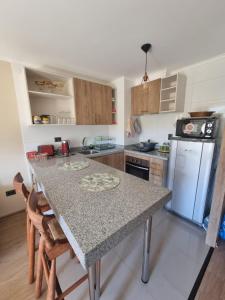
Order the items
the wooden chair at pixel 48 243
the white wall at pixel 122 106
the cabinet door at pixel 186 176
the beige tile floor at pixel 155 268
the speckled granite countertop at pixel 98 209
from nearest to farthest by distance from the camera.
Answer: the speckled granite countertop at pixel 98 209 < the wooden chair at pixel 48 243 < the beige tile floor at pixel 155 268 < the cabinet door at pixel 186 176 < the white wall at pixel 122 106

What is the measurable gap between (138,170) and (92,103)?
1549mm

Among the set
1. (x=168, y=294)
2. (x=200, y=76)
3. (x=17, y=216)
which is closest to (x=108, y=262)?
(x=168, y=294)

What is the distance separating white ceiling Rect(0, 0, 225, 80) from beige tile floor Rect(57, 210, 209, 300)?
7.79 ft

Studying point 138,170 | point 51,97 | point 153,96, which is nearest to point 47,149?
point 51,97

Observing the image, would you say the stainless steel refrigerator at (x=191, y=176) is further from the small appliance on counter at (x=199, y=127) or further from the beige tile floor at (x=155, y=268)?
the beige tile floor at (x=155, y=268)

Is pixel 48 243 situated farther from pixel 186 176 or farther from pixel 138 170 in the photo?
pixel 138 170

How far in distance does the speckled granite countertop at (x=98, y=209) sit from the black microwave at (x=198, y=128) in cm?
117

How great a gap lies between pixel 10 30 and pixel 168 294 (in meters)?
2.89

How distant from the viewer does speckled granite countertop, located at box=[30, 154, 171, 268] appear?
65cm

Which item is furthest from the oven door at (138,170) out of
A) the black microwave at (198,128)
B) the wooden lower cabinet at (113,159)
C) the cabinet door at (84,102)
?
the cabinet door at (84,102)

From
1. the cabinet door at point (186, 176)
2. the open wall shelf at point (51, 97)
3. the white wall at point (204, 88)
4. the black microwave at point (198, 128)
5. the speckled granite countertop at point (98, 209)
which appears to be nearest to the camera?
the speckled granite countertop at point (98, 209)

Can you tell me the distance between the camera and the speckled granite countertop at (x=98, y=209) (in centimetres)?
65

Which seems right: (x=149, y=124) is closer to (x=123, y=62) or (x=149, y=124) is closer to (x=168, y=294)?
(x=123, y=62)

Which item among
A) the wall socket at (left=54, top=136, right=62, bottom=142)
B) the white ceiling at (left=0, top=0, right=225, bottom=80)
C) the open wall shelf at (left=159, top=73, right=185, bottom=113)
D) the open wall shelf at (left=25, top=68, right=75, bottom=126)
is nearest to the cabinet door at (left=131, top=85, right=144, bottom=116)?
the open wall shelf at (left=159, top=73, right=185, bottom=113)
